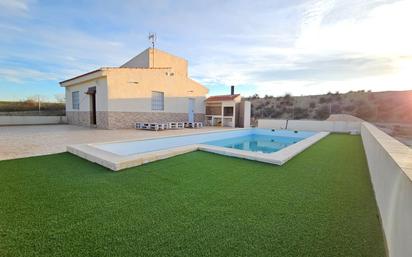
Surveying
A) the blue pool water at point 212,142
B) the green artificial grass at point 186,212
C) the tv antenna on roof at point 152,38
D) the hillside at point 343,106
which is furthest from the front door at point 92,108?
the hillside at point 343,106

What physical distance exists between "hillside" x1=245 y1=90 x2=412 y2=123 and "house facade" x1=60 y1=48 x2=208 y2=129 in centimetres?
1083

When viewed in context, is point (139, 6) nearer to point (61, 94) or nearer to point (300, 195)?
point (300, 195)

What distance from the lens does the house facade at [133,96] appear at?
1345cm

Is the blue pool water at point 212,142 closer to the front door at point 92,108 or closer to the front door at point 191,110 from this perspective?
the front door at point 191,110

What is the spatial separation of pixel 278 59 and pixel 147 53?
1196 cm

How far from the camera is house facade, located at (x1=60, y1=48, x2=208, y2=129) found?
1345 cm

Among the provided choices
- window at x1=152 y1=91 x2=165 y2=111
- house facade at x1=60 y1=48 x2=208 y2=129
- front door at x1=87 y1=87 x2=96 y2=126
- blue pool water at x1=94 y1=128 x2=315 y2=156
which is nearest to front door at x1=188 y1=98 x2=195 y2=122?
house facade at x1=60 y1=48 x2=208 y2=129

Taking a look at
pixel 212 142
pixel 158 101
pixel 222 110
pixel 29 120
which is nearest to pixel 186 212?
pixel 212 142

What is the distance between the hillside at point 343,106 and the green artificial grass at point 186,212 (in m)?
21.8

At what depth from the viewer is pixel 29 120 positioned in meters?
17.5

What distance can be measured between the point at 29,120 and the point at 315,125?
81.9 feet

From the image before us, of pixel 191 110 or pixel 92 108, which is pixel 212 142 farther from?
pixel 92 108

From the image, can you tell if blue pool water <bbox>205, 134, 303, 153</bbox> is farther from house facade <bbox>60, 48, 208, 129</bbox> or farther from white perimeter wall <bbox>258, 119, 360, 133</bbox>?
house facade <bbox>60, 48, 208, 129</bbox>

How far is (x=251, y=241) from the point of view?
7.22 ft
